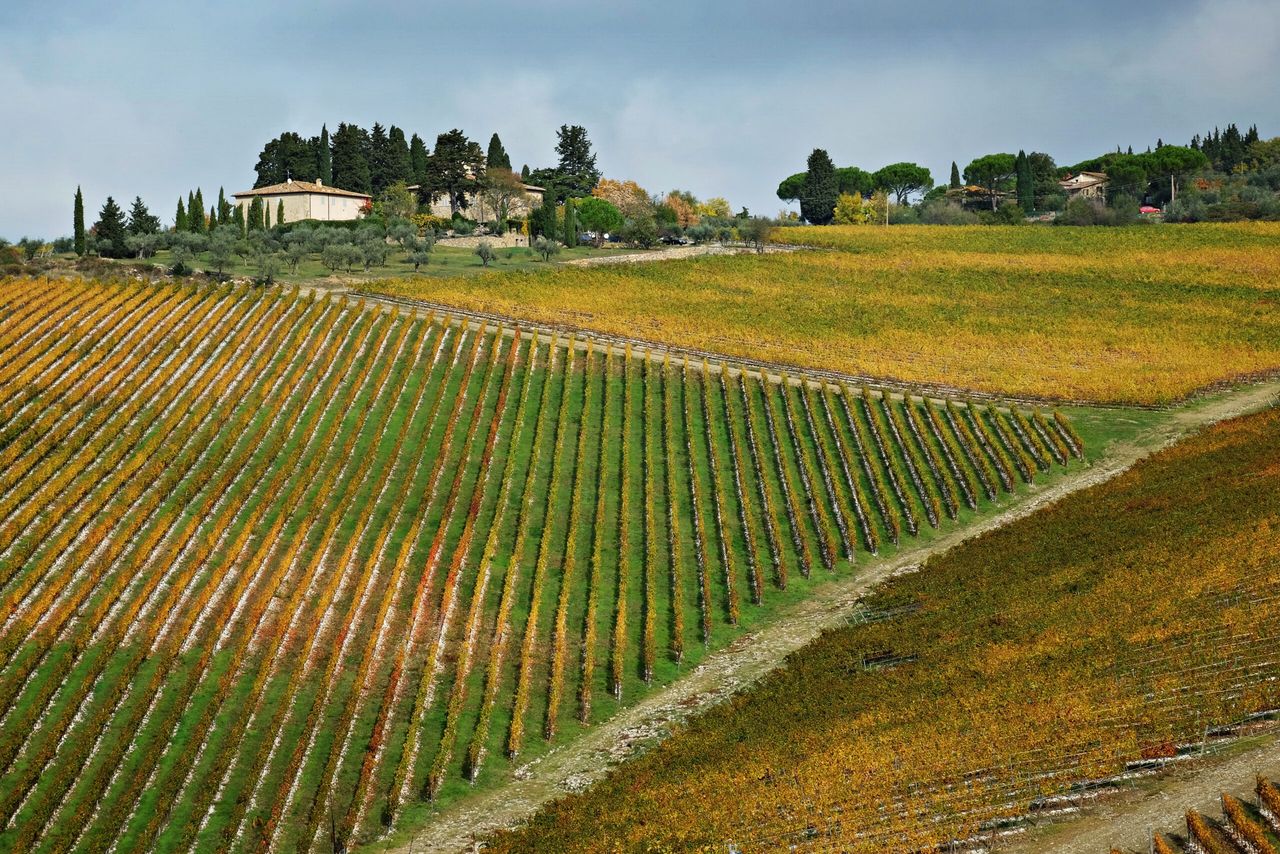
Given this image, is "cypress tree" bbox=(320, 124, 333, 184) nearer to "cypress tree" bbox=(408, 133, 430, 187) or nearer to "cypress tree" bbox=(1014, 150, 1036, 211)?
"cypress tree" bbox=(408, 133, 430, 187)

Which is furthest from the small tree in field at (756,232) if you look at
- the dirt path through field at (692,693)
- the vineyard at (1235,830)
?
the vineyard at (1235,830)

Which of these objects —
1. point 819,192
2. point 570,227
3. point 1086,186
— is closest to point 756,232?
point 570,227

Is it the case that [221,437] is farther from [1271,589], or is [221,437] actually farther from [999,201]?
[999,201]

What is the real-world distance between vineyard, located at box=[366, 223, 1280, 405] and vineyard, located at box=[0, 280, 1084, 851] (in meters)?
8.82

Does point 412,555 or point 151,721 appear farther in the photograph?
point 412,555

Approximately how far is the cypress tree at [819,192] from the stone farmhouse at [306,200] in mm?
61060

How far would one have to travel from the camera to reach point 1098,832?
1065 inches

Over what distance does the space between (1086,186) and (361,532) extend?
164 m

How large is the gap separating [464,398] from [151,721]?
1030 inches

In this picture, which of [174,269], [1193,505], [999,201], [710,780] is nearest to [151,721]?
[710,780]

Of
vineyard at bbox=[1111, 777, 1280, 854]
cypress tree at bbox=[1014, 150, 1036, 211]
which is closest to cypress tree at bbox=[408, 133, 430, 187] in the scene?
cypress tree at bbox=[1014, 150, 1036, 211]

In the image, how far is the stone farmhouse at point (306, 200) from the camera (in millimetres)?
133375

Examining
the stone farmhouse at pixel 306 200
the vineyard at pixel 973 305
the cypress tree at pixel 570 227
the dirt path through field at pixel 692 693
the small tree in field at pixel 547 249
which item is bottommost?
the dirt path through field at pixel 692 693

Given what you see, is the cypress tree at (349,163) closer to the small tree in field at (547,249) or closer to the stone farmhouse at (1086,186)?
the small tree in field at (547,249)
